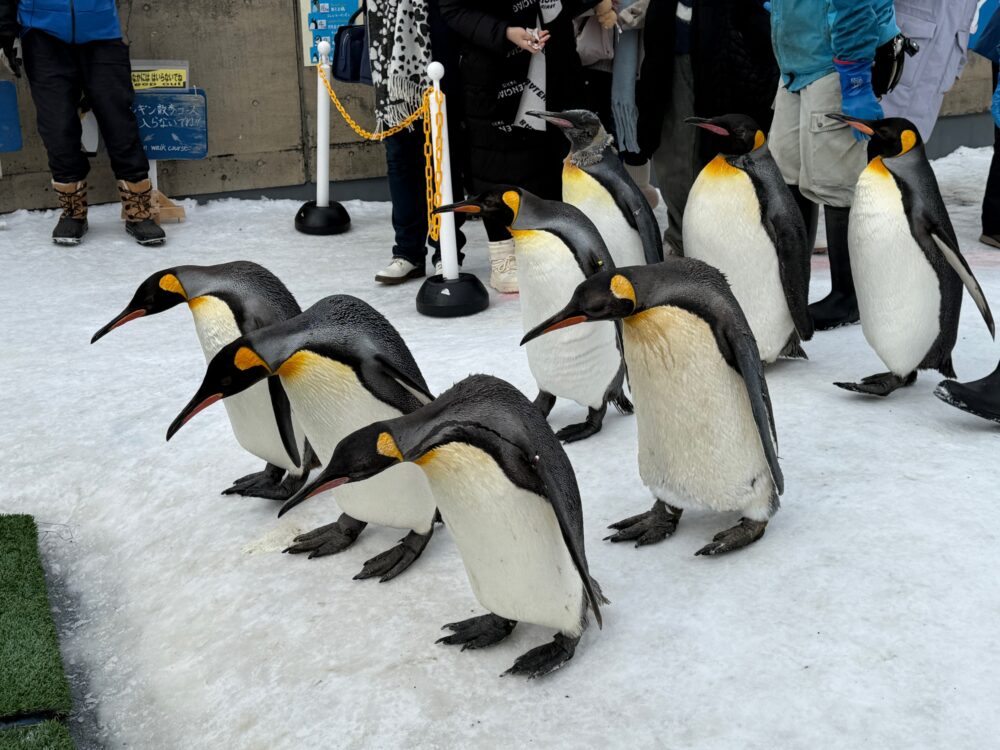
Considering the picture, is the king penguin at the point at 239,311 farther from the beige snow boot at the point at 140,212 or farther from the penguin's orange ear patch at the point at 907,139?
the beige snow boot at the point at 140,212

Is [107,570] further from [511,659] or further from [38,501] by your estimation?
[511,659]

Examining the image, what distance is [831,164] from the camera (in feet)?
12.3

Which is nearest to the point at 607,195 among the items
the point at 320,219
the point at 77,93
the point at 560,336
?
the point at 560,336

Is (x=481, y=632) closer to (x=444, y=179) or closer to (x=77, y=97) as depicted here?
(x=444, y=179)

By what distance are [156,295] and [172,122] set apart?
385cm

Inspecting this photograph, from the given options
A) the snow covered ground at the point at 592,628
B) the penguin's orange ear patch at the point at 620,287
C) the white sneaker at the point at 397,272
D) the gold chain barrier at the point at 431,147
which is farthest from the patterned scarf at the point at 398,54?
the penguin's orange ear patch at the point at 620,287

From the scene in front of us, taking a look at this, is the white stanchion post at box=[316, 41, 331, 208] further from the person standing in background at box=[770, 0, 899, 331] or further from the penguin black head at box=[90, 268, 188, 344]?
the penguin black head at box=[90, 268, 188, 344]

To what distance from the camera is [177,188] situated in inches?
257

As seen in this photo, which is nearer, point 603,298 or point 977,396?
point 603,298

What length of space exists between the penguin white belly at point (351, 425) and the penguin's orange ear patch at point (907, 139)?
5.72ft

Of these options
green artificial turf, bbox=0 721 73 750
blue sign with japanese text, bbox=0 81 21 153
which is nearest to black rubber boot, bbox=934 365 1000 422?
green artificial turf, bbox=0 721 73 750

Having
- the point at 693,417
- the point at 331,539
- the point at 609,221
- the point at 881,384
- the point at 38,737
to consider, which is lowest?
the point at 38,737

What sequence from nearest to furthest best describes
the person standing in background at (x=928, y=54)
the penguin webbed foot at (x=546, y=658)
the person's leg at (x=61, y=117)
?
the penguin webbed foot at (x=546, y=658)
the person standing in background at (x=928, y=54)
the person's leg at (x=61, y=117)

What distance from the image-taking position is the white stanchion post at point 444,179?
433 cm
